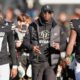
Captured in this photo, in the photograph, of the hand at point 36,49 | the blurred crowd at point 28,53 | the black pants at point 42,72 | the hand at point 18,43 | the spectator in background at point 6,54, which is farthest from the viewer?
the hand at point 18,43

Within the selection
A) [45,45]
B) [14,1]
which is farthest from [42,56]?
[14,1]

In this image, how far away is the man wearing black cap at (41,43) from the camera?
9938 mm

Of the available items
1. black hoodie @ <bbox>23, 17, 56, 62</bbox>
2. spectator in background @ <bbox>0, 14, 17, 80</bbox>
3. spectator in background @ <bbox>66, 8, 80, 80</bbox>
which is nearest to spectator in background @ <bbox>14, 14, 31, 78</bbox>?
black hoodie @ <bbox>23, 17, 56, 62</bbox>

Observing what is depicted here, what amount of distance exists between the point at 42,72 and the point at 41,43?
0.55 metres

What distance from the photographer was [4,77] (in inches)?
360

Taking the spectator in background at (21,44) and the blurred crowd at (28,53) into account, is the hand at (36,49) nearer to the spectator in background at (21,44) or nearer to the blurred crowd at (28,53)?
the blurred crowd at (28,53)

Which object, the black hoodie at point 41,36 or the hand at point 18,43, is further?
the hand at point 18,43

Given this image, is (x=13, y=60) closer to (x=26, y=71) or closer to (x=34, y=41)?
(x=34, y=41)

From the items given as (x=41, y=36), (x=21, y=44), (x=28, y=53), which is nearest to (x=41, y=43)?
(x=41, y=36)

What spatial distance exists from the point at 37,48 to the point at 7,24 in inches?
29.9

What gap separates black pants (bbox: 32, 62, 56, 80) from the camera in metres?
9.86

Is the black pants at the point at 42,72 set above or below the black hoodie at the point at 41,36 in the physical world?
below

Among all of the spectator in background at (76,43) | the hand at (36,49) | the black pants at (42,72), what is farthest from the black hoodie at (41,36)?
the spectator in background at (76,43)

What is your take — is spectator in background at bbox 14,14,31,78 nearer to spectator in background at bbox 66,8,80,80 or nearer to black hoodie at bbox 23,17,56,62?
black hoodie at bbox 23,17,56,62
